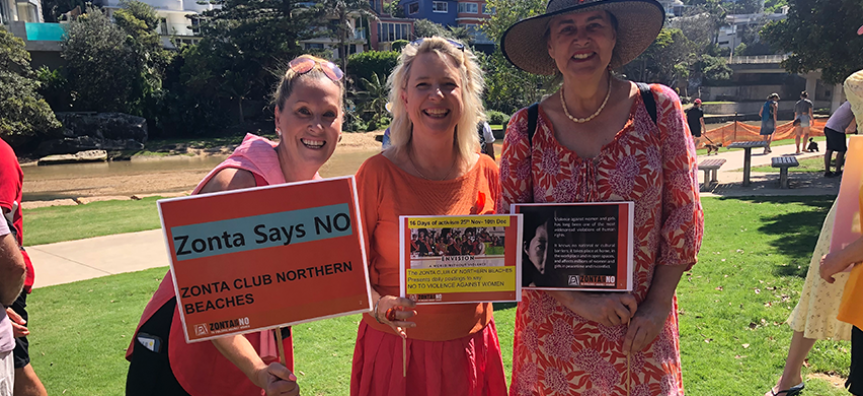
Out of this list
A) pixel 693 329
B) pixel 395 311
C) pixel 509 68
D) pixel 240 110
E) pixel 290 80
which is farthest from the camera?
pixel 240 110

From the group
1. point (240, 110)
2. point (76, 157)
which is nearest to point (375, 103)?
point (240, 110)

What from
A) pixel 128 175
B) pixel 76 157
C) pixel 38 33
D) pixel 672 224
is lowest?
pixel 128 175

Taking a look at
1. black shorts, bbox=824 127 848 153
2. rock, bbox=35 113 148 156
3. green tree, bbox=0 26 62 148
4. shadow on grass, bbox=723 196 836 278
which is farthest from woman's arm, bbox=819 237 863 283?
rock, bbox=35 113 148 156

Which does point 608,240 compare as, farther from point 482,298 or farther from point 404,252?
point 404,252

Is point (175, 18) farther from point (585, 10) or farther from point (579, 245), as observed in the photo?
point (579, 245)

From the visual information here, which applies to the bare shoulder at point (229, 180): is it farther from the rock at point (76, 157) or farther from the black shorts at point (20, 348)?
the rock at point (76, 157)

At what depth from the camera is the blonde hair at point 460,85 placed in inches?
104

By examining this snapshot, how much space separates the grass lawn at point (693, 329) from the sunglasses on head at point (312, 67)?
199cm

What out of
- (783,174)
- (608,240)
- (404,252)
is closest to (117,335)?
(404,252)

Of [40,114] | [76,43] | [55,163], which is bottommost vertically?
[55,163]

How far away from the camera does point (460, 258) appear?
2.16m

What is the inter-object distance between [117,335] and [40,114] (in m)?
31.9

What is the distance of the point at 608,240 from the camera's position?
2049 mm

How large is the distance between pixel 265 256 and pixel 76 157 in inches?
1478
